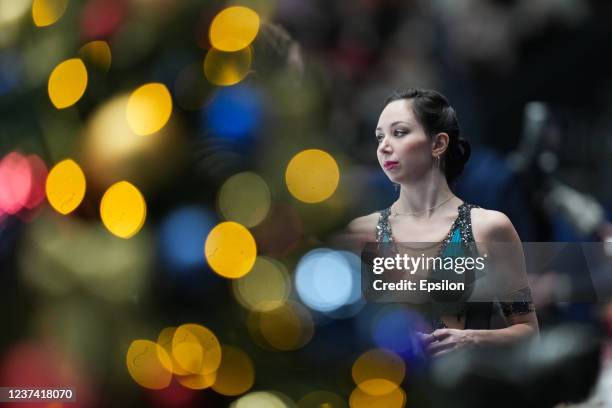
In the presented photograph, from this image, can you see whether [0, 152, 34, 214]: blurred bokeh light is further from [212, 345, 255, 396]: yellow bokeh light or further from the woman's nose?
the woman's nose

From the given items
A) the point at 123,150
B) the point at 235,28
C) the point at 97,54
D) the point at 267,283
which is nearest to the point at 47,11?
the point at 97,54

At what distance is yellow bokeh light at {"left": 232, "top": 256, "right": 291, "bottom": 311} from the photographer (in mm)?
1496

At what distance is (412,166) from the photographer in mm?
1521

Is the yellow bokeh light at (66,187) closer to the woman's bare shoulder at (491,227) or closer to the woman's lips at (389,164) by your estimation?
the woman's lips at (389,164)

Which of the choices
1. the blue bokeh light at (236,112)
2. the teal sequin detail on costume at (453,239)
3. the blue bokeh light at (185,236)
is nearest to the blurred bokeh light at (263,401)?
the blue bokeh light at (185,236)

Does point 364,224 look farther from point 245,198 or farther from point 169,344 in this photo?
point 169,344

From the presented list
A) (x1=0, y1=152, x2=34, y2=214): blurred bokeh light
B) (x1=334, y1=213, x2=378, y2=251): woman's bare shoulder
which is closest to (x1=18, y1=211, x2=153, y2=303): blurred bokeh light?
(x1=0, y1=152, x2=34, y2=214): blurred bokeh light

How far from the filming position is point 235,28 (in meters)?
1.53

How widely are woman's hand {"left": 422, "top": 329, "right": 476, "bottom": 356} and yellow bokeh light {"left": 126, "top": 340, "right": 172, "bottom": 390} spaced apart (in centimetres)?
49

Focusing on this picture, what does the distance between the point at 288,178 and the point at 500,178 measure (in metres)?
0.43

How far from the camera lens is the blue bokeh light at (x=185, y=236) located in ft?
4.09

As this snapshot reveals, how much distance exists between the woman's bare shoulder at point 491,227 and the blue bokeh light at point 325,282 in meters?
0.25

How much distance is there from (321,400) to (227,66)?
0.61 m

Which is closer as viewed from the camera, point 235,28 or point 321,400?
point 321,400
